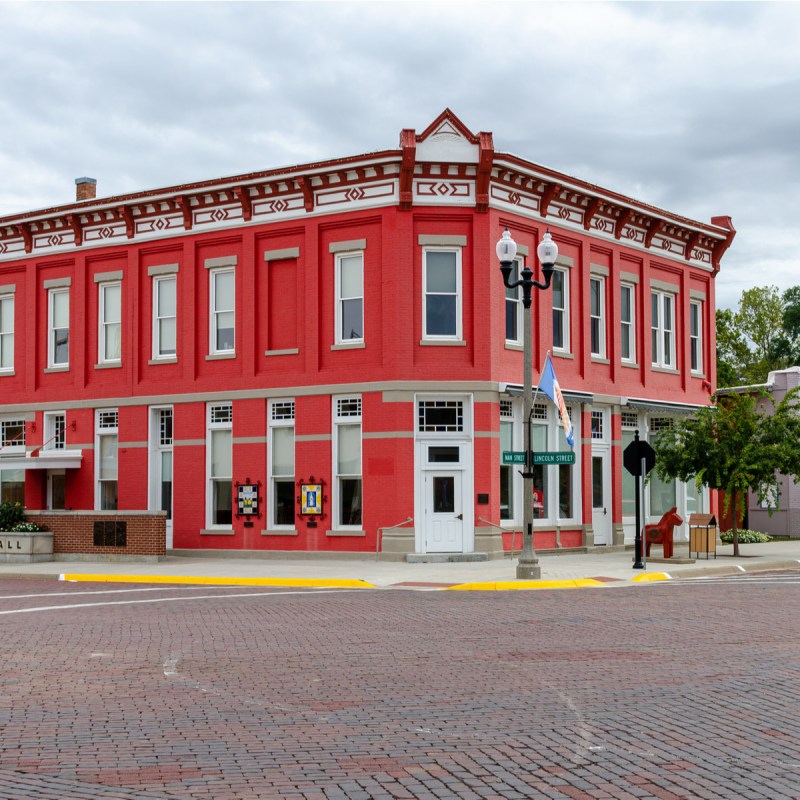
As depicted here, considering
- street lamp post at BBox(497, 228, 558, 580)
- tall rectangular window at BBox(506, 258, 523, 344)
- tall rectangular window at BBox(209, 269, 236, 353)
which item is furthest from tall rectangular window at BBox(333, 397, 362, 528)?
street lamp post at BBox(497, 228, 558, 580)

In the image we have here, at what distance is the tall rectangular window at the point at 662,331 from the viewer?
3297 cm

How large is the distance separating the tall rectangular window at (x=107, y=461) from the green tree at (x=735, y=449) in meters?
14.5

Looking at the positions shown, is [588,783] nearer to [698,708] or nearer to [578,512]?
[698,708]

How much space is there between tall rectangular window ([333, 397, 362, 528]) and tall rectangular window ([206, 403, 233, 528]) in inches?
129

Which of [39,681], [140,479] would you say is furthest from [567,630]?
[140,479]

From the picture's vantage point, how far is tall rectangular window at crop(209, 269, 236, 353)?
29641 mm

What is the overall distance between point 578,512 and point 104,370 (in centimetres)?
1339

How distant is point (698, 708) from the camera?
29.6 feet

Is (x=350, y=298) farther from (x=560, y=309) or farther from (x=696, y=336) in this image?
(x=696, y=336)

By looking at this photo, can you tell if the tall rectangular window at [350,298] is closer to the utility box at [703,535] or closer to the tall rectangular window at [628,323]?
the tall rectangular window at [628,323]

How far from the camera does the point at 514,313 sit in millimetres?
28062

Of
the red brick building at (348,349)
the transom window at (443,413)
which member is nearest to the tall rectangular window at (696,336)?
the red brick building at (348,349)

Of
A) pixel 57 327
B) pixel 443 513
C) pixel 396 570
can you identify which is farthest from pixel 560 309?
pixel 57 327

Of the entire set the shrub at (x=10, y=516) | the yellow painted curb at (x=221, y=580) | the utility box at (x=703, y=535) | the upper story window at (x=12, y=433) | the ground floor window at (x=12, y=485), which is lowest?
the yellow painted curb at (x=221, y=580)
